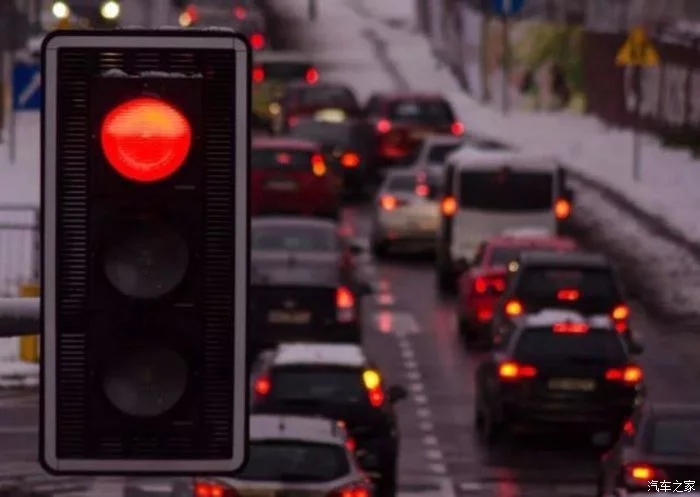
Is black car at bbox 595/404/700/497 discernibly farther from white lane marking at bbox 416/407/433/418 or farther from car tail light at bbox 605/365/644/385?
white lane marking at bbox 416/407/433/418

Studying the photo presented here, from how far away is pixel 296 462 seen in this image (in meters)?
19.3

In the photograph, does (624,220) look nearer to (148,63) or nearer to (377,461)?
(377,461)

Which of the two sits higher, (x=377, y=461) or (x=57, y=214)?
(x=57, y=214)

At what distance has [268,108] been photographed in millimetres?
64750

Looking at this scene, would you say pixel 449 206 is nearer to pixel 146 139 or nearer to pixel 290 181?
pixel 290 181

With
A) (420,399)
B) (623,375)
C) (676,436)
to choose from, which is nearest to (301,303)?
(420,399)

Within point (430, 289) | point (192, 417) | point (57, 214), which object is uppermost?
point (57, 214)

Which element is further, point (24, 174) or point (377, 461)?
point (24, 174)

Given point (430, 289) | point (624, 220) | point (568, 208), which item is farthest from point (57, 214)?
point (624, 220)

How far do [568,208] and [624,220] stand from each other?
9.62m

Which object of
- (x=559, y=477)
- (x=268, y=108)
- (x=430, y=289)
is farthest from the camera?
(x=268, y=108)

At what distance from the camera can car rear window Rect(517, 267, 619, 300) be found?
105 ft

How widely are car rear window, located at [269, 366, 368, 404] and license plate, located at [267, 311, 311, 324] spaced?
6.27m

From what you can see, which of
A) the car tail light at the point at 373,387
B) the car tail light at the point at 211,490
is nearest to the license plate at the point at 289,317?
the car tail light at the point at 373,387
